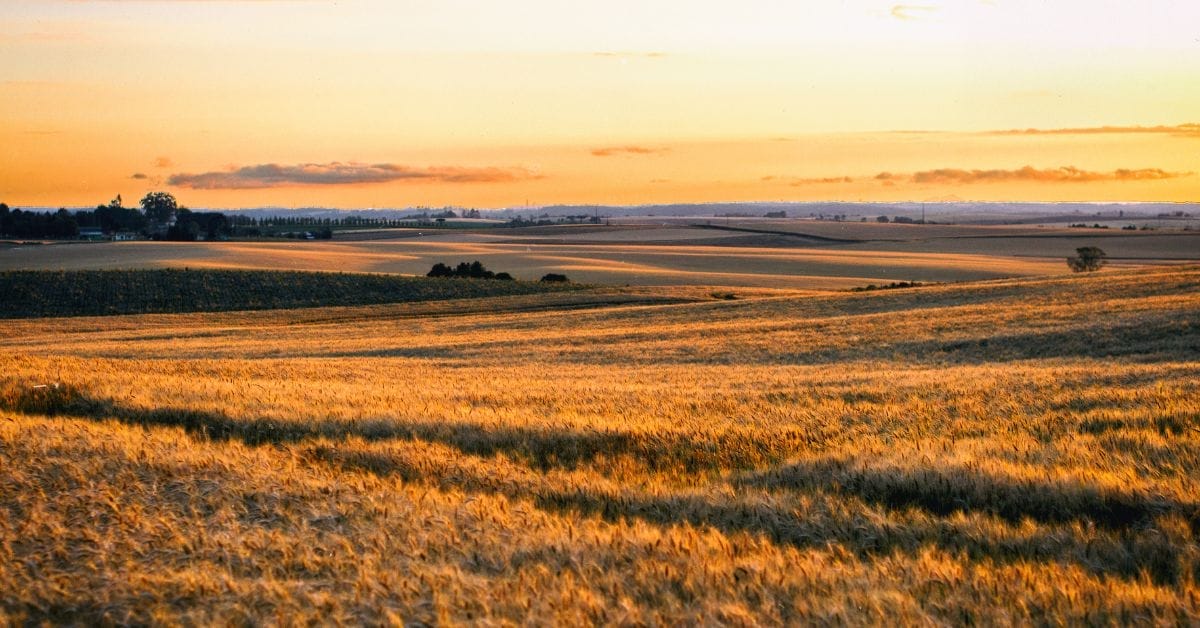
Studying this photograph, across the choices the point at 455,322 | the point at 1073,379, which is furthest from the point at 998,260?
the point at 1073,379

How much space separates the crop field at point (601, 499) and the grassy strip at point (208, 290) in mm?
50914

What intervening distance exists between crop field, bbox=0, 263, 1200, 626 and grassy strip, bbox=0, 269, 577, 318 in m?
50.9

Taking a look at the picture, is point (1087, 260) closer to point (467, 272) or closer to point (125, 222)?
point (467, 272)

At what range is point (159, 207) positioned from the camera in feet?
595

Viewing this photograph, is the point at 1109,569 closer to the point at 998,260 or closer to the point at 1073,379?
the point at 1073,379

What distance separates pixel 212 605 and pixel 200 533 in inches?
58.6

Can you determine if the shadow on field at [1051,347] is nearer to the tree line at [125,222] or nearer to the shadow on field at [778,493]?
the shadow on field at [778,493]

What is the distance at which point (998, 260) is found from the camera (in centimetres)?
11094

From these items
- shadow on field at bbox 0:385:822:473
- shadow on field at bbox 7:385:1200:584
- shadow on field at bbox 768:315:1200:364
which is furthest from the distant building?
shadow on field at bbox 7:385:1200:584

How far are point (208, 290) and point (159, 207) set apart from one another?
401 feet

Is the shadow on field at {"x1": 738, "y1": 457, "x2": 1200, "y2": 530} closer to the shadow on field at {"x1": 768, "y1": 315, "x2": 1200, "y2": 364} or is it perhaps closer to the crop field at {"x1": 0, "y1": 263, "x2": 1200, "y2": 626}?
the crop field at {"x1": 0, "y1": 263, "x2": 1200, "y2": 626}

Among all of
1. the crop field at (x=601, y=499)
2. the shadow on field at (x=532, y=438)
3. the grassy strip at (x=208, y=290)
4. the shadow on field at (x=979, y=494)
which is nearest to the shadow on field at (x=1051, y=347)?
the crop field at (x=601, y=499)

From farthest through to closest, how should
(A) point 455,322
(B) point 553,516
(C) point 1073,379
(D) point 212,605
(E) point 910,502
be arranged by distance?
(A) point 455,322 < (C) point 1073,379 < (E) point 910,502 < (B) point 553,516 < (D) point 212,605

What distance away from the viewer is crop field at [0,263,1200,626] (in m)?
5.71
